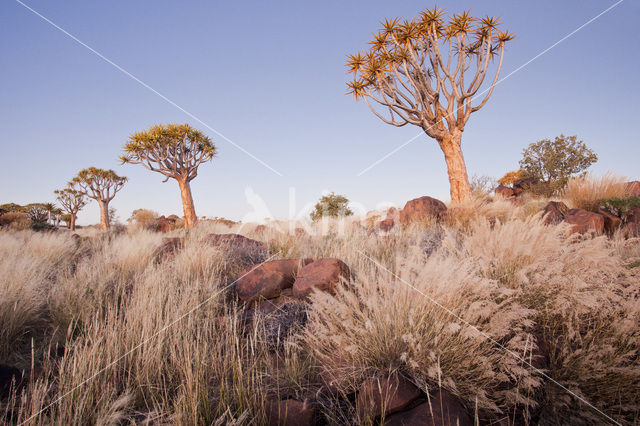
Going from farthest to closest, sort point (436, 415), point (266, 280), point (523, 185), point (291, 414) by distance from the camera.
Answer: point (523, 185) → point (266, 280) → point (291, 414) → point (436, 415)

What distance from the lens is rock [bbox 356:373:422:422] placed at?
5.67ft

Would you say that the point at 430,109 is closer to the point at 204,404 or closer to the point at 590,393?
the point at 590,393

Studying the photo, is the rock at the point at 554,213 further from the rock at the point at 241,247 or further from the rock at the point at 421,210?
the rock at the point at 241,247

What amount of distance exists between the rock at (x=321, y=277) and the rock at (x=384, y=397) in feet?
5.52

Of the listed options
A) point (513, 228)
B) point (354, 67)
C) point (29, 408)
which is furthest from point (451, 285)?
point (354, 67)

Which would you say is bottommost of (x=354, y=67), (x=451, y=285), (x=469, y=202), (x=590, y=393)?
(x=590, y=393)

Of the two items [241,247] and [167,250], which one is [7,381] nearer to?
[241,247]

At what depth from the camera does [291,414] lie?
5.88 feet

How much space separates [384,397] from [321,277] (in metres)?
1.98

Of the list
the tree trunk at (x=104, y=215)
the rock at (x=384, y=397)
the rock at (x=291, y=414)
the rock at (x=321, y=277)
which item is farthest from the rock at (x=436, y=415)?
the tree trunk at (x=104, y=215)

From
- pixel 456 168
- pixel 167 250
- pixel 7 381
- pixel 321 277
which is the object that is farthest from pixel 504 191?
pixel 7 381

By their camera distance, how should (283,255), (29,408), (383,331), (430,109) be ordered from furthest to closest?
(430,109) < (283,255) < (383,331) < (29,408)

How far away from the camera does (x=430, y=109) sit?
11648 millimetres

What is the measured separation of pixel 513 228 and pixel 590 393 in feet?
5.86
